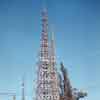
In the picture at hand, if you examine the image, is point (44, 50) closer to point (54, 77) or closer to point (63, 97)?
point (54, 77)

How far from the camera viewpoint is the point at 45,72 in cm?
3109

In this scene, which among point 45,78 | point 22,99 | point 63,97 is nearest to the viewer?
point 22,99

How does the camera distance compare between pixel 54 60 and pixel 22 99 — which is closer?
pixel 22 99

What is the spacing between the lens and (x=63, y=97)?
29.0 m

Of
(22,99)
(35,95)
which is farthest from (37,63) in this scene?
(22,99)

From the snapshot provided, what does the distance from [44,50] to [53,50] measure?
2.97ft

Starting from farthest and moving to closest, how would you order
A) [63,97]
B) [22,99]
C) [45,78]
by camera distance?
[45,78], [63,97], [22,99]

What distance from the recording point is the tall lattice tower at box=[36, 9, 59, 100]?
30188 millimetres


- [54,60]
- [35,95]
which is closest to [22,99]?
[35,95]

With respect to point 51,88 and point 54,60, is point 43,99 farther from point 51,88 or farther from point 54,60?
point 54,60

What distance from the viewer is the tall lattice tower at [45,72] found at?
30.2 metres

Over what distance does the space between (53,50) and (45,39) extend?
4.50 ft

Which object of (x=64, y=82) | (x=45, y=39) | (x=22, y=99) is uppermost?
(x=45, y=39)

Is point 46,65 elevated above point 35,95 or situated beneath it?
elevated above
